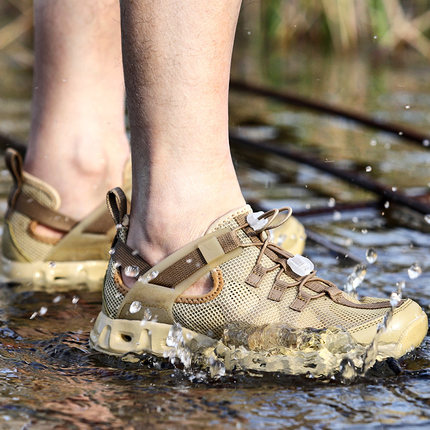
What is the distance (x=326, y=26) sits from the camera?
709 cm

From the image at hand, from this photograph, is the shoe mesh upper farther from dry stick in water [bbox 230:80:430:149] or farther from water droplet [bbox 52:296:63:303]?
dry stick in water [bbox 230:80:430:149]

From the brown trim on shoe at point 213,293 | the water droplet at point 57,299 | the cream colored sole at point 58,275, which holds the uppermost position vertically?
the brown trim on shoe at point 213,293

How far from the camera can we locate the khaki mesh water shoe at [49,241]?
1.98 metres

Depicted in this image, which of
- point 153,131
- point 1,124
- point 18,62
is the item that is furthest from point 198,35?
point 18,62

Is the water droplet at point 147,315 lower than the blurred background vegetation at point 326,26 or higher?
lower

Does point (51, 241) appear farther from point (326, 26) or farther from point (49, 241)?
point (326, 26)

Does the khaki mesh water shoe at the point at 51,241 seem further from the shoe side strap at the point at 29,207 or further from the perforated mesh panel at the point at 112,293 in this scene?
the perforated mesh panel at the point at 112,293

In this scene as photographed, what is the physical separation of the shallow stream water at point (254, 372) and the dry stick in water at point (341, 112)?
16 centimetres

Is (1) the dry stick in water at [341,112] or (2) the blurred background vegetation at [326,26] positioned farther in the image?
(2) the blurred background vegetation at [326,26]

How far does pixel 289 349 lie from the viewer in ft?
4.73

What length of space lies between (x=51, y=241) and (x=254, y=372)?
741mm

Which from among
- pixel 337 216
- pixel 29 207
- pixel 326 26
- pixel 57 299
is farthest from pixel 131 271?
pixel 326 26

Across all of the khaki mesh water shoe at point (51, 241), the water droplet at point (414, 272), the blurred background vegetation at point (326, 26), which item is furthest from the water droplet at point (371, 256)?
the blurred background vegetation at point (326, 26)

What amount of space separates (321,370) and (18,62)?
5473 millimetres
